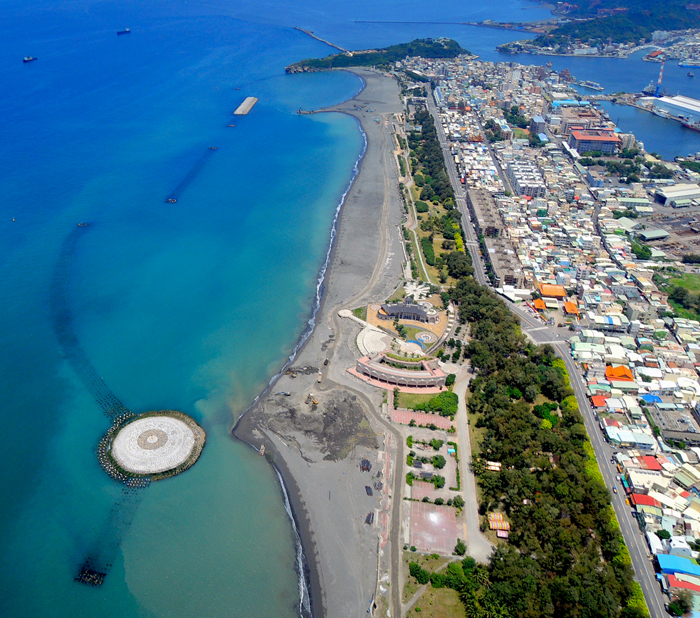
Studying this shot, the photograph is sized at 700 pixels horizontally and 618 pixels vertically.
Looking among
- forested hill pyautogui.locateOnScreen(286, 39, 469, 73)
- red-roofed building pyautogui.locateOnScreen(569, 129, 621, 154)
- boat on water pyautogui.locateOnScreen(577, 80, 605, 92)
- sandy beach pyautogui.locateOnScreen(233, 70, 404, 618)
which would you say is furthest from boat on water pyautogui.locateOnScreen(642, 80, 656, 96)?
sandy beach pyautogui.locateOnScreen(233, 70, 404, 618)

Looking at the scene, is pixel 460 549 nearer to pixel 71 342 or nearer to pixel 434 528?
pixel 434 528

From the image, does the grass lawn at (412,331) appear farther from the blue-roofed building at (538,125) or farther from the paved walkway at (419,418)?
the blue-roofed building at (538,125)

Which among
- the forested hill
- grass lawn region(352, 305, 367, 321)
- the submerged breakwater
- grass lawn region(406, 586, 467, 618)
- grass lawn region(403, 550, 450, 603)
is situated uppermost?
the forested hill

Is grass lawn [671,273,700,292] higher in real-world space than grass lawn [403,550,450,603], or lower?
lower

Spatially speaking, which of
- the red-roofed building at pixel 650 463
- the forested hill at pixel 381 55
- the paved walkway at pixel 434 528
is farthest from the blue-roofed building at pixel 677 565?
the forested hill at pixel 381 55

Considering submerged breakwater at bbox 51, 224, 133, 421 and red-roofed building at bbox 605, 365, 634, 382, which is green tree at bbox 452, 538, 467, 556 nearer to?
red-roofed building at bbox 605, 365, 634, 382

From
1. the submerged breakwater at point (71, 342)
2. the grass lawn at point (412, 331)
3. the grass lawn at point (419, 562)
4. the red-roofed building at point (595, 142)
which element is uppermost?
the red-roofed building at point (595, 142)
